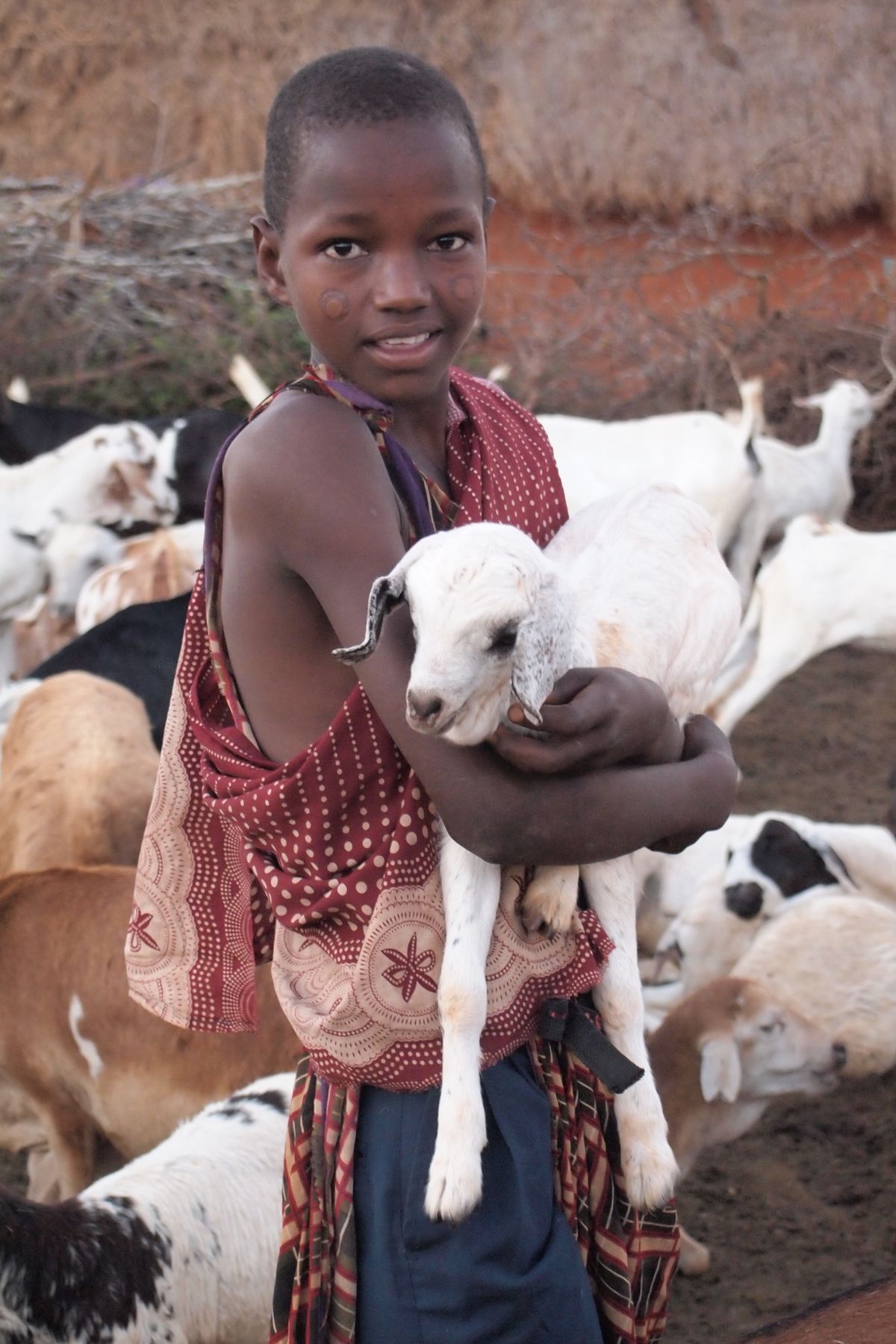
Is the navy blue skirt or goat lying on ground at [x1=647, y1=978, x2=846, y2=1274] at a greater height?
the navy blue skirt

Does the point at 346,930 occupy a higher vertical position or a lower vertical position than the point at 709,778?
lower

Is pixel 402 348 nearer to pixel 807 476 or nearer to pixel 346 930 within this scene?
pixel 346 930

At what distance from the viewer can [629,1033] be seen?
161 cm

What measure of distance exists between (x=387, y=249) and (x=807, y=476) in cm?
702

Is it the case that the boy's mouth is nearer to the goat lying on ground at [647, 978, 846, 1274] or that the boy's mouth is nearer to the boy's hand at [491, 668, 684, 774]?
the boy's hand at [491, 668, 684, 774]

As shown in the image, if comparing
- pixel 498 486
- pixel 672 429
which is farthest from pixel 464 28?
pixel 498 486

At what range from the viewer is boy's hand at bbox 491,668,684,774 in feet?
4.59

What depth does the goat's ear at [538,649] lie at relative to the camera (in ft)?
4.45

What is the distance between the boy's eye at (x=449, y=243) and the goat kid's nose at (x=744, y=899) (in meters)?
3.24

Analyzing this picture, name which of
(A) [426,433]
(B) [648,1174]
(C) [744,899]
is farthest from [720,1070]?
(A) [426,433]

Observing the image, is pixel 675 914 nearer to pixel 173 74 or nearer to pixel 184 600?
pixel 184 600

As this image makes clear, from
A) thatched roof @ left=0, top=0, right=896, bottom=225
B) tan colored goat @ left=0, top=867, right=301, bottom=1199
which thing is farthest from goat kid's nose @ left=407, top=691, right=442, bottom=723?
thatched roof @ left=0, top=0, right=896, bottom=225

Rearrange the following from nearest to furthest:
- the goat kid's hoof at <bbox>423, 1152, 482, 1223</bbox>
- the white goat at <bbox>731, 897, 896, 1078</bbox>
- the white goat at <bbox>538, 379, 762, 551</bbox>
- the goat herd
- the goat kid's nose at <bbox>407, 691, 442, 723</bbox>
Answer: the goat kid's nose at <bbox>407, 691, 442, 723</bbox> < the goat kid's hoof at <bbox>423, 1152, 482, 1223</bbox> < the goat herd < the white goat at <bbox>731, 897, 896, 1078</bbox> < the white goat at <bbox>538, 379, 762, 551</bbox>

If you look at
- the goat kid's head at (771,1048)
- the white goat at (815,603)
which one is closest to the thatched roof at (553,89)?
the white goat at (815,603)
